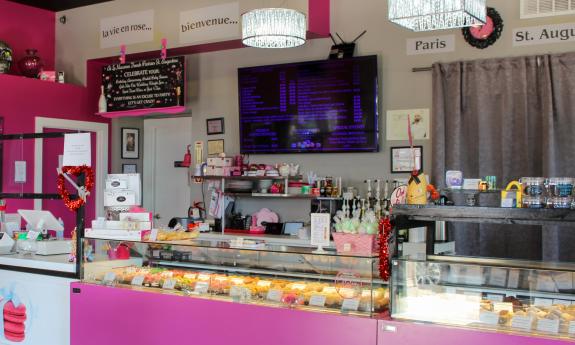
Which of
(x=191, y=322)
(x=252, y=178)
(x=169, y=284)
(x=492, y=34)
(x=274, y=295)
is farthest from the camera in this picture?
(x=252, y=178)

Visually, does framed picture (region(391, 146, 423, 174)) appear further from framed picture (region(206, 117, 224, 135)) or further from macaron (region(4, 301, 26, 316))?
macaron (region(4, 301, 26, 316))

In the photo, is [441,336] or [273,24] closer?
[441,336]

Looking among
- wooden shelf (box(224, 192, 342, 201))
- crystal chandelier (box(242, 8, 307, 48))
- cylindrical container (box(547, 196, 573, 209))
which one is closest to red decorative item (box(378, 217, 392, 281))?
cylindrical container (box(547, 196, 573, 209))

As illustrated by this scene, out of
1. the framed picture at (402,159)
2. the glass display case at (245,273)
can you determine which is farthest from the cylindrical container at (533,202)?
the framed picture at (402,159)

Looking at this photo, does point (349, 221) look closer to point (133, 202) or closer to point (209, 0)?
point (133, 202)

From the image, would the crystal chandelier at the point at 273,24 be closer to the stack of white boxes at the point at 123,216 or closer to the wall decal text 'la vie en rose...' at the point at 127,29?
the stack of white boxes at the point at 123,216

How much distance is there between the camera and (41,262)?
4453 mm

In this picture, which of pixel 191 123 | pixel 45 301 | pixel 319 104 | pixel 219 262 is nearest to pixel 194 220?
pixel 191 123

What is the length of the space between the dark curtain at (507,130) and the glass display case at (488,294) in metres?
2.28

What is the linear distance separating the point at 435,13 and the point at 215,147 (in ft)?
12.8

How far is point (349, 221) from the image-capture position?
3439 mm

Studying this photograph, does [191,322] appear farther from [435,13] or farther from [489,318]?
[435,13]

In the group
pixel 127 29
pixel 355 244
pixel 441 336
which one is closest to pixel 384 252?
pixel 355 244

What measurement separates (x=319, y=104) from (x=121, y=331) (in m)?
3.02
